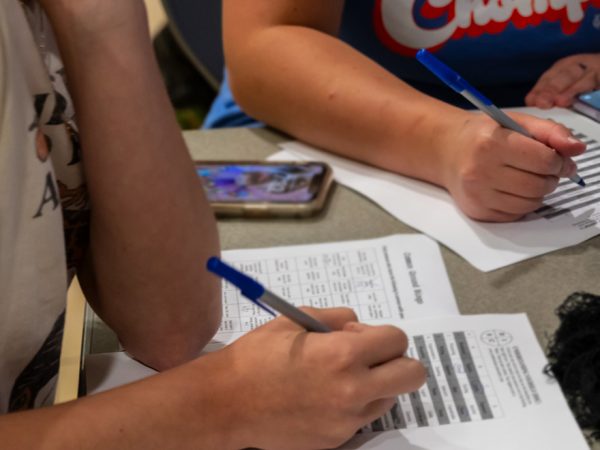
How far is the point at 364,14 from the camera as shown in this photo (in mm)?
1016

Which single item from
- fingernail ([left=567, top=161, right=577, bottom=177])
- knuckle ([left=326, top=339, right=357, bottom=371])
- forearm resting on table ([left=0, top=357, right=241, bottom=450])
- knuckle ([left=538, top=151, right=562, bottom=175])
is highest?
knuckle ([left=326, top=339, right=357, bottom=371])

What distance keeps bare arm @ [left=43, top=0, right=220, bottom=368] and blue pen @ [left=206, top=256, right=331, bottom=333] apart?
5.6 inches

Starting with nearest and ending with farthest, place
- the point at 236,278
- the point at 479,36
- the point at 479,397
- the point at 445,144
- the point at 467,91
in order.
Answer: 1. the point at 236,278
2. the point at 479,397
3. the point at 467,91
4. the point at 445,144
5. the point at 479,36

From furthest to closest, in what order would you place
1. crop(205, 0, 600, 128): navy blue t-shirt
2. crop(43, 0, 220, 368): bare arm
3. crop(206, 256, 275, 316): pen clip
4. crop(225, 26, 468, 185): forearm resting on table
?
crop(205, 0, 600, 128): navy blue t-shirt → crop(225, 26, 468, 185): forearm resting on table → crop(43, 0, 220, 368): bare arm → crop(206, 256, 275, 316): pen clip

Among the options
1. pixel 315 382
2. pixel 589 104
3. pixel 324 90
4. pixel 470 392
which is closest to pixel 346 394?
pixel 315 382

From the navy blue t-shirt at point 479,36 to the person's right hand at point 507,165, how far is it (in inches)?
7.2

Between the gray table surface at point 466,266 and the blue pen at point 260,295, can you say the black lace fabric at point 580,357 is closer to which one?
the gray table surface at point 466,266

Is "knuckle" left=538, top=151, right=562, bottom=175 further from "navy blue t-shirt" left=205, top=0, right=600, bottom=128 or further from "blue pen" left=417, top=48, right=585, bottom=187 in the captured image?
"navy blue t-shirt" left=205, top=0, right=600, bottom=128

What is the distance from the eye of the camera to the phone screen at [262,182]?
833 millimetres

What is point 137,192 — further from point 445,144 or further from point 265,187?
point 445,144

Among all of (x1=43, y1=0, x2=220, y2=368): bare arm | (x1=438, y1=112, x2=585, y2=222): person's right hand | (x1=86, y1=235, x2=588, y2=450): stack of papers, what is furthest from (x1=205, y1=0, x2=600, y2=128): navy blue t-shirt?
(x1=43, y1=0, x2=220, y2=368): bare arm

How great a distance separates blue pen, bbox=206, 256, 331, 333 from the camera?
477 millimetres

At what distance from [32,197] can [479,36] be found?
630 millimetres

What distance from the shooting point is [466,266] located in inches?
29.2
